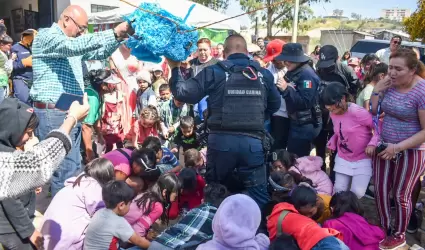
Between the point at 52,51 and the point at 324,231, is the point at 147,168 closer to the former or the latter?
the point at 52,51

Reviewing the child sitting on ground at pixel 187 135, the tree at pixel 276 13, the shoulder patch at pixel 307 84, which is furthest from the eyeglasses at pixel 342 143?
the tree at pixel 276 13

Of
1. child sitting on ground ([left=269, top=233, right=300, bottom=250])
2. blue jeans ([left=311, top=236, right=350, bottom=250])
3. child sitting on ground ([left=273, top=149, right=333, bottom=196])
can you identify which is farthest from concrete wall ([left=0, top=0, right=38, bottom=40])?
blue jeans ([left=311, top=236, right=350, bottom=250])

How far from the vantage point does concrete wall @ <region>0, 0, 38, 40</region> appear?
Result: 1204cm

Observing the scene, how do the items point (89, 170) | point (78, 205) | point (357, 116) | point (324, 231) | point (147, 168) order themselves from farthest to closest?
point (147, 168) < point (357, 116) < point (89, 170) < point (78, 205) < point (324, 231)

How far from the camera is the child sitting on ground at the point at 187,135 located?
4.81 metres

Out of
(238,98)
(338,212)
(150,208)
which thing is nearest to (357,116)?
(338,212)

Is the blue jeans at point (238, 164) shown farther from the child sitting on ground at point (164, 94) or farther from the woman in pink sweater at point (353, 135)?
the child sitting on ground at point (164, 94)

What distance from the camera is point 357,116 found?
3502 millimetres

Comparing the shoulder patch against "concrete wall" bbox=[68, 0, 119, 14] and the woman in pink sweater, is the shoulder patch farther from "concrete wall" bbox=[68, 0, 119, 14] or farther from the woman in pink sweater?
"concrete wall" bbox=[68, 0, 119, 14]

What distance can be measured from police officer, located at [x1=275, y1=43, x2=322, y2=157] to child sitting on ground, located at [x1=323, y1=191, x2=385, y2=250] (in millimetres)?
1210

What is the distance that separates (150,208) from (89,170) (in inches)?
23.4

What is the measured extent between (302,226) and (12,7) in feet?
44.5

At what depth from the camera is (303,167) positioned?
3953 millimetres

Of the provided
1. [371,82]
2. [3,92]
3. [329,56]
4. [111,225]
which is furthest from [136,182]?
[371,82]
